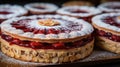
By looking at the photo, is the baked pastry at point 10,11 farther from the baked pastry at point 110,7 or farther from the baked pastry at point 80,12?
the baked pastry at point 110,7

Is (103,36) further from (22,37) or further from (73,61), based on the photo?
(22,37)

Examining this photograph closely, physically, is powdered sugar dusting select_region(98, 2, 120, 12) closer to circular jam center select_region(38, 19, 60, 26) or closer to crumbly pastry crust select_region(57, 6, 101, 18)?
crumbly pastry crust select_region(57, 6, 101, 18)

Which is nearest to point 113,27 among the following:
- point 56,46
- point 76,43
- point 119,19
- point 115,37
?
point 115,37

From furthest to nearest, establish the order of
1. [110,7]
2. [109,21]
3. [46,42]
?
1. [110,7]
2. [109,21]
3. [46,42]

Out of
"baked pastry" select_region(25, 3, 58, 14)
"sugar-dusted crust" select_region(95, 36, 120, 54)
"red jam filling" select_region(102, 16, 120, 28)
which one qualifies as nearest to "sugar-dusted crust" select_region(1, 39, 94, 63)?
"sugar-dusted crust" select_region(95, 36, 120, 54)

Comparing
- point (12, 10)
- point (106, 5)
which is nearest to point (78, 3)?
point (106, 5)

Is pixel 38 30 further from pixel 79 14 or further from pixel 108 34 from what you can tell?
pixel 79 14
